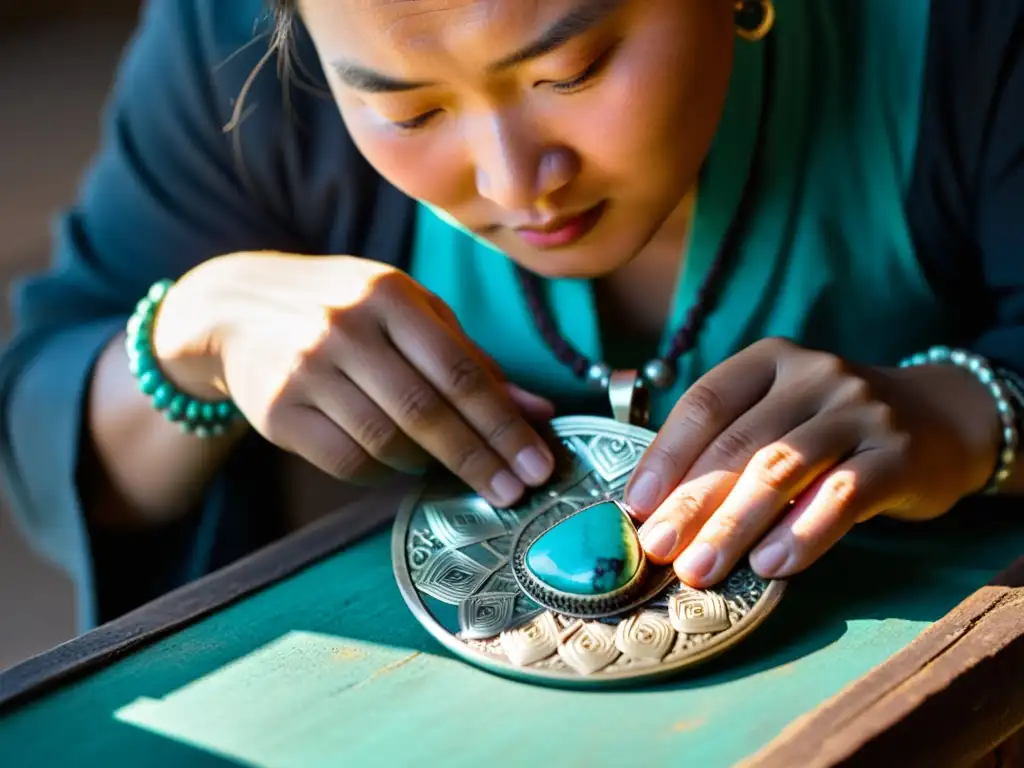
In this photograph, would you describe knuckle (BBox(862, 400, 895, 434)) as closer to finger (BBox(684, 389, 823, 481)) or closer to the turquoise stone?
finger (BBox(684, 389, 823, 481))

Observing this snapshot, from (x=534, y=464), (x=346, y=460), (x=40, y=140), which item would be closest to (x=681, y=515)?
(x=534, y=464)

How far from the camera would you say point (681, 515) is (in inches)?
23.4

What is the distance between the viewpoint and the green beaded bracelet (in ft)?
2.60

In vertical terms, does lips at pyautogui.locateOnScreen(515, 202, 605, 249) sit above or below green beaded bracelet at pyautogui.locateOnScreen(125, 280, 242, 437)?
above

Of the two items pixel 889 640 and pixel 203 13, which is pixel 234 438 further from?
pixel 889 640

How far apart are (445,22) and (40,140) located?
1876 millimetres

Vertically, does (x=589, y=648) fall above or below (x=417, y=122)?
below

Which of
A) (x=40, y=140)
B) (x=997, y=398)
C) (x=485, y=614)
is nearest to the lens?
(x=485, y=614)

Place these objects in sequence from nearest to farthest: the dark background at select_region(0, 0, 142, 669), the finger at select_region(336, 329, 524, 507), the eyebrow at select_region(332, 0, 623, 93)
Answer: the eyebrow at select_region(332, 0, 623, 93)
the finger at select_region(336, 329, 524, 507)
the dark background at select_region(0, 0, 142, 669)

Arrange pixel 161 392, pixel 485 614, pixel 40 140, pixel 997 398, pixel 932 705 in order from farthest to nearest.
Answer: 1. pixel 40 140
2. pixel 161 392
3. pixel 997 398
4. pixel 485 614
5. pixel 932 705

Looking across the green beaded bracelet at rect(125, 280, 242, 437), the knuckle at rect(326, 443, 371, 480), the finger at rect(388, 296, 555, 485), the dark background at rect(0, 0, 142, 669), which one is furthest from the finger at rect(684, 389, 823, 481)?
the dark background at rect(0, 0, 142, 669)

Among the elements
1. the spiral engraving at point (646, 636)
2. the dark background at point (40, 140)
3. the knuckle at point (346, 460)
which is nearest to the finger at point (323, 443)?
the knuckle at point (346, 460)

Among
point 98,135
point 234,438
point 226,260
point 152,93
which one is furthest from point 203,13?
point 98,135

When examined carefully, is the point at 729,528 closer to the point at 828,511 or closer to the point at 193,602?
the point at 828,511
